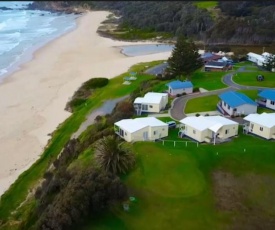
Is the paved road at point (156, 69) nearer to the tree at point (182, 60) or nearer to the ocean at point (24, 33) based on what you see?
the tree at point (182, 60)

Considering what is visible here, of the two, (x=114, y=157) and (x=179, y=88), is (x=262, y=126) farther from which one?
(x=179, y=88)

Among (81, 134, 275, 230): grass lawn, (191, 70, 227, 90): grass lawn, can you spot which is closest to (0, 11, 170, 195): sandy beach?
(81, 134, 275, 230): grass lawn

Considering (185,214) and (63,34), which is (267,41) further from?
(185,214)

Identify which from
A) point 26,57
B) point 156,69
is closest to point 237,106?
point 156,69

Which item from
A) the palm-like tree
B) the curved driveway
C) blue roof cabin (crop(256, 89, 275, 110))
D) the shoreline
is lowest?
the shoreline

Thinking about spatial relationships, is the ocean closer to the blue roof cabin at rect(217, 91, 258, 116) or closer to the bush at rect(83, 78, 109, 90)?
the bush at rect(83, 78, 109, 90)

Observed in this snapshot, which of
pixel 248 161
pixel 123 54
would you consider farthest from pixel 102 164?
pixel 123 54
